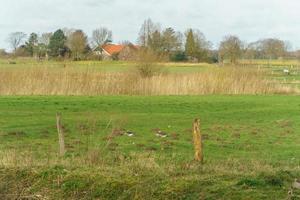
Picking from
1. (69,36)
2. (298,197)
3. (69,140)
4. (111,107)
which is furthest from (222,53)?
(298,197)

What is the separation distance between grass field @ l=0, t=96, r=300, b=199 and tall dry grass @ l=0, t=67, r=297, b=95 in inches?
220

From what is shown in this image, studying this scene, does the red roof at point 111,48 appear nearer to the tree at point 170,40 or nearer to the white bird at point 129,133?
the tree at point 170,40

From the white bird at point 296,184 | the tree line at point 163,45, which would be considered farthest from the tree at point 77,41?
the white bird at point 296,184

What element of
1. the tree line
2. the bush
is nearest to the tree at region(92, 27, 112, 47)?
the tree line

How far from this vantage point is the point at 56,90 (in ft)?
88.0

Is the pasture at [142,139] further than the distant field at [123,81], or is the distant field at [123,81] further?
the distant field at [123,81]

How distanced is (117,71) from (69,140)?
60.8ft

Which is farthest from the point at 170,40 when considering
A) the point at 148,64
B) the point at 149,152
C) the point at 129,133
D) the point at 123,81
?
the point at 149,152

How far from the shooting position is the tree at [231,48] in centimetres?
6753

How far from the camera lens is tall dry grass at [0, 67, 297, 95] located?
26547mm

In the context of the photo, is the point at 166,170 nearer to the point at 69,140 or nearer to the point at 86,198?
the point at 86,198

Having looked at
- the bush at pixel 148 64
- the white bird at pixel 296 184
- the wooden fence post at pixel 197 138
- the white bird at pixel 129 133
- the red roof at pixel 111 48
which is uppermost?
the red roof at pixel 111 48

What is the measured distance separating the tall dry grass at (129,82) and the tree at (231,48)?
114ft

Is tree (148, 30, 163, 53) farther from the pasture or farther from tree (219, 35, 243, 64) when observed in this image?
the pasture
